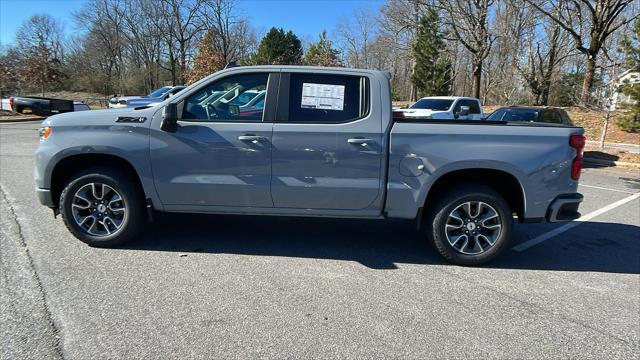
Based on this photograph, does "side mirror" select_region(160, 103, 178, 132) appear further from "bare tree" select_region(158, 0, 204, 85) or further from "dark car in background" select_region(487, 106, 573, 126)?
"bare tree" select_region(158, 0, 204, 85)

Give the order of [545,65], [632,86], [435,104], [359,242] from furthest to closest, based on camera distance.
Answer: [545,65] < [435,104] < [632,86] < [359,242]

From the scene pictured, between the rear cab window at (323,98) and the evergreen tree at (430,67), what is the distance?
33.3 metres

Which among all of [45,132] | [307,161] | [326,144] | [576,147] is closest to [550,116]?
[576,147]

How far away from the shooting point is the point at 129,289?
11.4 ft

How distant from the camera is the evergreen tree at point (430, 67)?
3625cm

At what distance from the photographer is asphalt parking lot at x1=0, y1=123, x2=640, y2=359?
2.83 metres

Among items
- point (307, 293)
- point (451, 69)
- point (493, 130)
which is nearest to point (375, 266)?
point (307, 293)

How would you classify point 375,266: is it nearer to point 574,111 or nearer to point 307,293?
point 307,293

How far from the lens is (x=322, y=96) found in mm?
4176

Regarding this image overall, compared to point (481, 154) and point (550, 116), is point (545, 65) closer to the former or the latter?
point (550, 116)

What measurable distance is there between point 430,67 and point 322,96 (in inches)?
1456

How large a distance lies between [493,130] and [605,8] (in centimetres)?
2109

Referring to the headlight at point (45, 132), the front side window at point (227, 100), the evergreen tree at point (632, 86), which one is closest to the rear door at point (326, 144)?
the front side window at point (227, 100)

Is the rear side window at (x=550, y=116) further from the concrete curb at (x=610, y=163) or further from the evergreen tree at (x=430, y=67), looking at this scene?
the evergreen tree at (x=430, y=67)
